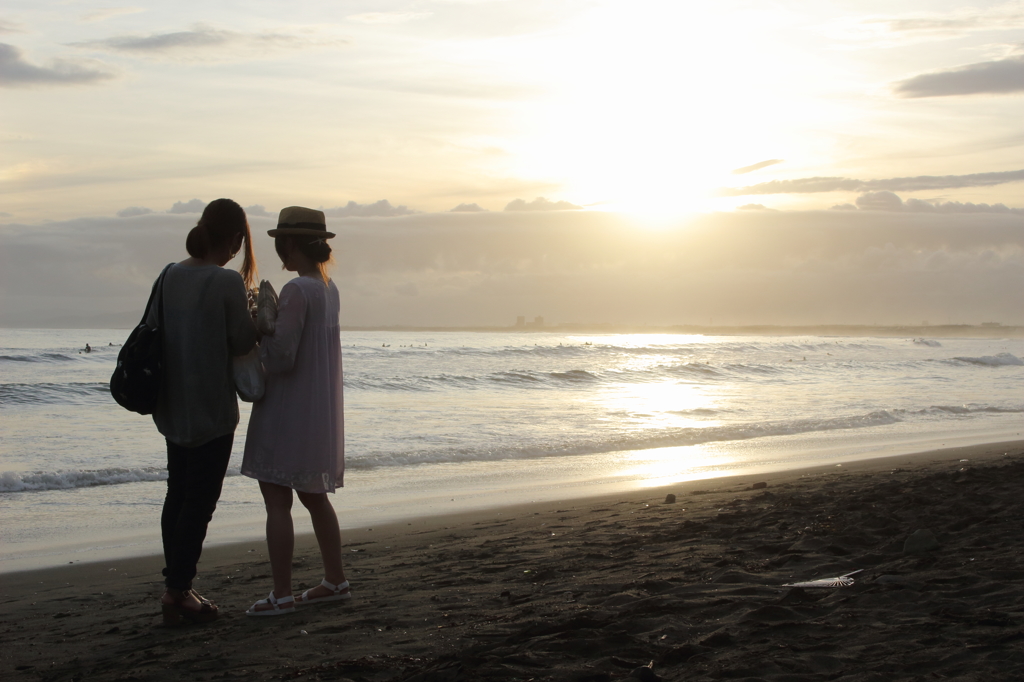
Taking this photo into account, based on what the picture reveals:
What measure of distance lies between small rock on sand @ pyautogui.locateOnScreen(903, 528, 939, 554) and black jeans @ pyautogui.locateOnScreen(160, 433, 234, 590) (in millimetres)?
3490

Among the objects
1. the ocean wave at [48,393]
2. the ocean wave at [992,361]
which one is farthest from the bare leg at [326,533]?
the ocean wave at [992,361]

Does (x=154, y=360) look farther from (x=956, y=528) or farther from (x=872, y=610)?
(x=956, y=528)

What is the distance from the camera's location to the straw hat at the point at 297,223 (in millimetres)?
3695

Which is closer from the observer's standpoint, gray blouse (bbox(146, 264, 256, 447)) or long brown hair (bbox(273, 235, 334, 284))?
gray blouse (bbox(146, 264, 256, 447))

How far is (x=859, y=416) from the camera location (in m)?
15.0

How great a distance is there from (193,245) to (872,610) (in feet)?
10.7

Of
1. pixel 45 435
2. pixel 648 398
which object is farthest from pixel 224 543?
pixel 648 398

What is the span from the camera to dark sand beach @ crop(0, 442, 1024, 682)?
275 centimetres

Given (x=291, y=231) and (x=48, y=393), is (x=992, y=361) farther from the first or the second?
(x=291, y=231)

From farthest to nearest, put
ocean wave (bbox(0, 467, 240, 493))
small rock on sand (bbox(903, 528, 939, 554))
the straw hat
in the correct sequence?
ocean wave (bbox(0, 467, 240, 493)), small rock on sand (bbox(903, 528, 939, 554)), the straw hat

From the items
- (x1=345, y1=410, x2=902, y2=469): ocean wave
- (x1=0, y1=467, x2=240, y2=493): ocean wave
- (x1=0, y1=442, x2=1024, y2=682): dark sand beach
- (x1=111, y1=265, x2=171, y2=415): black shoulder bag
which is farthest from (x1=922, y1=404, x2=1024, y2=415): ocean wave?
(x1=111, y1=265, x2=171, y2=415): black shoulder bag

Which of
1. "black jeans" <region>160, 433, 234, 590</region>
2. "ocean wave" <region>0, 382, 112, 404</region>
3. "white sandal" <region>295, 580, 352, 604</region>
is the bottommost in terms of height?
"white sandal" <region>295, 580, 352, 604</region>

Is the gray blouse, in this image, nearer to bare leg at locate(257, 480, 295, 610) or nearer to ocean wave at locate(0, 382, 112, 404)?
bare leg at locate(257, 480, 295, 610)

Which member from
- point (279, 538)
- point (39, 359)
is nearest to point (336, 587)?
point (279, 538)
